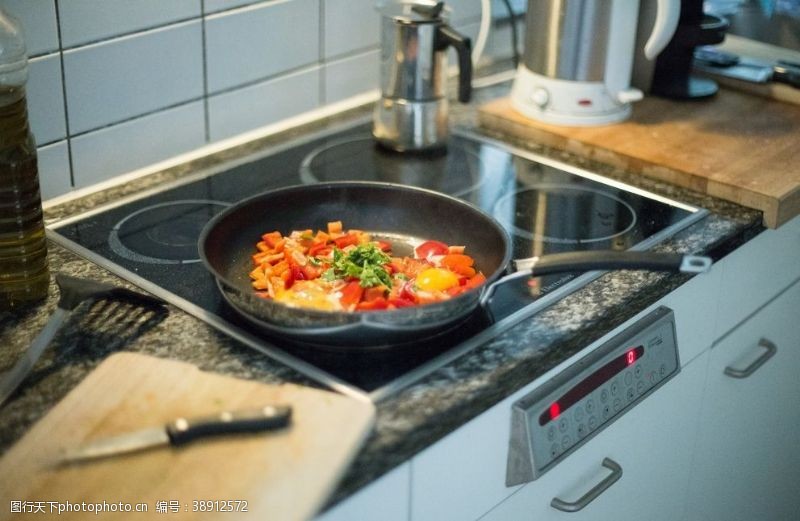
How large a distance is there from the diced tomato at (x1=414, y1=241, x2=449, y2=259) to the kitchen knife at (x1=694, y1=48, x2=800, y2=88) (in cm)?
82

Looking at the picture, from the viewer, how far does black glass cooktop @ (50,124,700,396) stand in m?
1.09

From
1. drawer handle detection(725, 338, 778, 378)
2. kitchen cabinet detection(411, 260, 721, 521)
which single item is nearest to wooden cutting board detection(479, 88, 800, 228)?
drawer handle detection(725, 338, 778, 378)

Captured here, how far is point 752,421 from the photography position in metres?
1.68

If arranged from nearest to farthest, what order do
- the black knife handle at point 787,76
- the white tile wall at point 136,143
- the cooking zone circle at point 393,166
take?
the white tile wall at point 136,143 < the cooking zone circle at point 393,166 < the black knife handle at point 787,76

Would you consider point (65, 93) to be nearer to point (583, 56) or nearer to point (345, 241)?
point (345, 241)

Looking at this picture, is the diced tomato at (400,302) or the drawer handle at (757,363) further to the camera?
the drawer handle at (757,363)

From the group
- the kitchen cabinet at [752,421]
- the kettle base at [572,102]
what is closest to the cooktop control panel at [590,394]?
the kitchen cabinet at [752,421]

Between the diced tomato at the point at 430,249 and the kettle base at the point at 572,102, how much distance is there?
47 cm

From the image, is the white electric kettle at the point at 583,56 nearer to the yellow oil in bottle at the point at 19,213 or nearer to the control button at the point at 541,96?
the control button at the point at 541,96

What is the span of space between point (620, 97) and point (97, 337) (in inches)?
36.5

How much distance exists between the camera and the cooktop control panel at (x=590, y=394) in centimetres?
113

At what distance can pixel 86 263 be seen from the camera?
49.4 inches

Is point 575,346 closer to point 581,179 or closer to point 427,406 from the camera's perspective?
point 427,406

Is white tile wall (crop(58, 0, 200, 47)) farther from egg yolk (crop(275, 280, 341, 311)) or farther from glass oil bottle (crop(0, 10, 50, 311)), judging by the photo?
egg yolk (crop(275, 280, 341, 311))
